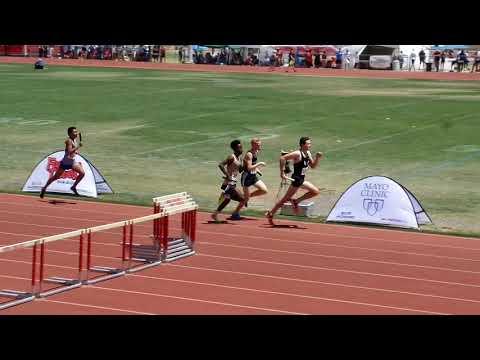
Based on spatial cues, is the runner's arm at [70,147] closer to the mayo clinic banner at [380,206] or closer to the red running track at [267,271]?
the red running track at [267,271]

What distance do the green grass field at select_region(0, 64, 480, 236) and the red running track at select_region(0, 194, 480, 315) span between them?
1.85 metres

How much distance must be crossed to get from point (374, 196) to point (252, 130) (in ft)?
44.1

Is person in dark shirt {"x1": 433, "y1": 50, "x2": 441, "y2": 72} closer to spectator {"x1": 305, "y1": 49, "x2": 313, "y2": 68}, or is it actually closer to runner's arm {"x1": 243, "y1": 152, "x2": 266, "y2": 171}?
spectator {"x1": 305, "y1": 49, "x2": 313, "y2": 68}

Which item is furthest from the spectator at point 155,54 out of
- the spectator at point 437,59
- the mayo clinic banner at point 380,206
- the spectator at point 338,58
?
the mayo clinic banner at point 380,206

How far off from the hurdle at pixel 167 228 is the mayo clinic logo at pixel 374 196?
3.66 meters

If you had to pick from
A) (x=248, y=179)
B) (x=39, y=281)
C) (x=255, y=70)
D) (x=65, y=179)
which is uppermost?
(x=255, y=70)

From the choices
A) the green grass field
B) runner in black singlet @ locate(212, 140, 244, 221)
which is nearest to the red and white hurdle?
runner in black singlet @ locate(212, 140, 244, 221)

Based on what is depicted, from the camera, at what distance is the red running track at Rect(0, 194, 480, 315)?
39.3ft

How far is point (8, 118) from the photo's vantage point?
33312mm

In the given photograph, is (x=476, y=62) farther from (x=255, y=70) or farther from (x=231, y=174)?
(x=231, y=174)

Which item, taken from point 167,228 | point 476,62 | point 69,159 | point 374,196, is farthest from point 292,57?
point 167,228

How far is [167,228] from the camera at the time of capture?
14422 mm

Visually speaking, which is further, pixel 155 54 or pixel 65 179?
pixel 155 54
